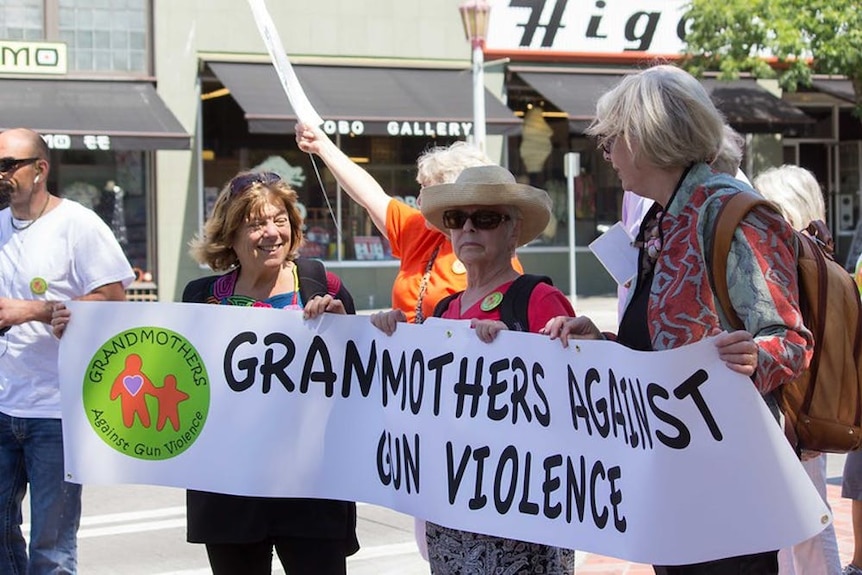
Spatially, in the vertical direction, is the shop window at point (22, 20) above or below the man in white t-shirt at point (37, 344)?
above

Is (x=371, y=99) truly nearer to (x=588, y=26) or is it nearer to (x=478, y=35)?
(x=478, y=35)

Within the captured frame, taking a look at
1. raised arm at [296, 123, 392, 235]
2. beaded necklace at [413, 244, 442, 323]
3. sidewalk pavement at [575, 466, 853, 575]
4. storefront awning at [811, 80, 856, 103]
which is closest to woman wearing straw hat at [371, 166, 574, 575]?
beaded necklace at [413, 244, 442, 323]

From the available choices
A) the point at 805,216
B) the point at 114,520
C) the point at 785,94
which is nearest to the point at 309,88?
the point at 785,94

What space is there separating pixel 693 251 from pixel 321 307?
1.33 m

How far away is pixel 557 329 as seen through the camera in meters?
3.30

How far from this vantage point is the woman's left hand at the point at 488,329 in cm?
346

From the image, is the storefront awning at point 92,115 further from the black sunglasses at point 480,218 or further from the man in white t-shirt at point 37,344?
the black sunglasses at point 480,218

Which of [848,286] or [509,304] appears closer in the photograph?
[848,286]

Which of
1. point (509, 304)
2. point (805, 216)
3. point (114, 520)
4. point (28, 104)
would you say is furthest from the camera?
point (28, 104)

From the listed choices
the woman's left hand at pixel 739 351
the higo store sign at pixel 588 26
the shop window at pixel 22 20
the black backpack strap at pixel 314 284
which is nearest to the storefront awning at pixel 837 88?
the higo store sign at pixel 588 26

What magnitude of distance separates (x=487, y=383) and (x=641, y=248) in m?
→ 0.61

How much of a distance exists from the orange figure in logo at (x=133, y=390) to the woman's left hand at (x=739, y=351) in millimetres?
2046

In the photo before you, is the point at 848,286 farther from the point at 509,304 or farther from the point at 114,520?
the point at 114,520

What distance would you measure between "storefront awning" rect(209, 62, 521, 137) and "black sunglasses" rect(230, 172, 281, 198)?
43.8ft
